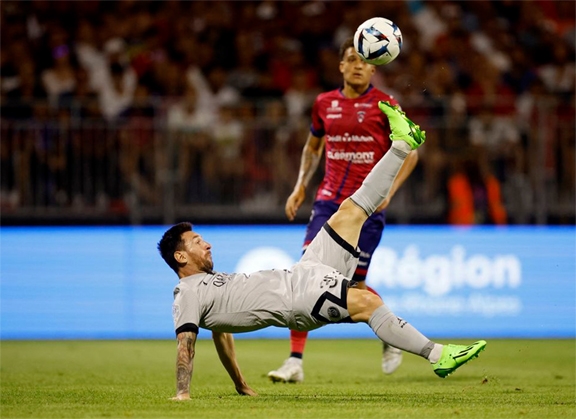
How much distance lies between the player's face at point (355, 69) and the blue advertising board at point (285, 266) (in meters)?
5.38

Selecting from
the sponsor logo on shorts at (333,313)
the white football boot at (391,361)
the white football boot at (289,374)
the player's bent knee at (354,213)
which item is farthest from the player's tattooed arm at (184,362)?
the white football boot at (391,361)

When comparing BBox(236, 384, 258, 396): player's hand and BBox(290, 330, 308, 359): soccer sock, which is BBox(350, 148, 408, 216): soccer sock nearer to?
BBox(236, 384, 258, 396): player's hand

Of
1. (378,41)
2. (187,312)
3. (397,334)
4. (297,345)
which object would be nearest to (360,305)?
(397,334)

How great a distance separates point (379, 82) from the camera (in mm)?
18062

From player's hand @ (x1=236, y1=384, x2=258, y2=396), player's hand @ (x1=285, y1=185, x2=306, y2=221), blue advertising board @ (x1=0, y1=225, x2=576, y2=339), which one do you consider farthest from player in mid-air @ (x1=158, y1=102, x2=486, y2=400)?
blue advertising board @ (x1=0, y1=225, x2=576, y2=339)

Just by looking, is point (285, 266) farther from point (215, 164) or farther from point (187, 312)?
point (187, 312)

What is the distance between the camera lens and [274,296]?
8117 millimetres

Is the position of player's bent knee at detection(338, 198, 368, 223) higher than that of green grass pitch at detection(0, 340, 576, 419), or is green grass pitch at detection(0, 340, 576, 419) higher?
player's bent knee at detection(338, 198, 368, 223)

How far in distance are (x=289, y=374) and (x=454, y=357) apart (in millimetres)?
2947

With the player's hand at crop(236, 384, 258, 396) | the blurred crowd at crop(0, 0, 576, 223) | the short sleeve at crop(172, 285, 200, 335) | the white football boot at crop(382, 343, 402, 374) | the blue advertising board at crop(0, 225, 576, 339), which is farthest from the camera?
the blurred crowd at crop(0, 0, 576, 223)

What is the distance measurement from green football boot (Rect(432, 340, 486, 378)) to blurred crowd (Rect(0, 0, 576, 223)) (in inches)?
345

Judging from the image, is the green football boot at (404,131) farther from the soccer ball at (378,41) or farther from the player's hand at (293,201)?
the player's hand at (293,201)

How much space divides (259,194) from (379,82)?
118 inches

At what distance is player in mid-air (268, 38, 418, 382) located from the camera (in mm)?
10555
